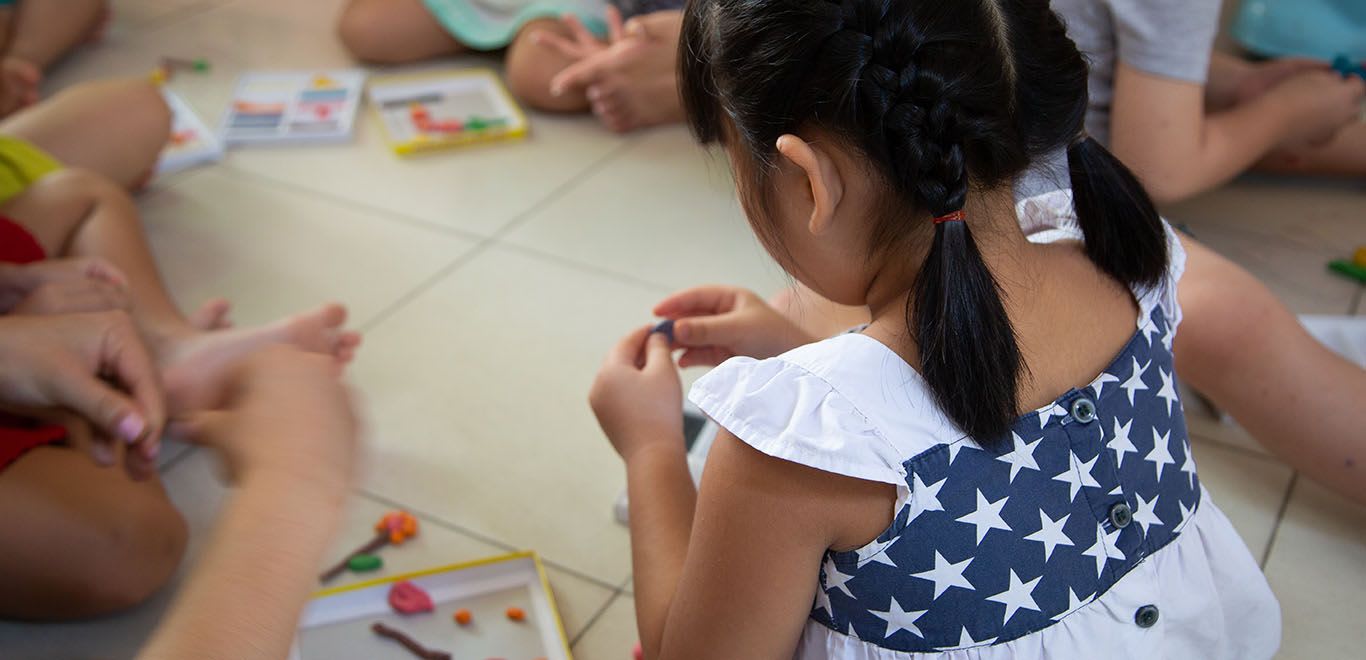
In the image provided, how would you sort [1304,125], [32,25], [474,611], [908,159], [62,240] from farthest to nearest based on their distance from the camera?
1. [32,25]
2. [1304,125]
3. [62,240]
4. [474,611]
5. [908,159]

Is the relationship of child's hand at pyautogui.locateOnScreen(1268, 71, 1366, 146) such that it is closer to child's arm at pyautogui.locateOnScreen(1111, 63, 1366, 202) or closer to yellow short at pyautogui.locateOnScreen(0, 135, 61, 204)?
child's arm at pyautogui.locateOnScreen(1111, 63, 1366, 202)

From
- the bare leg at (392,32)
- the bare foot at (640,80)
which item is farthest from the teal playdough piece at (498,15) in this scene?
the bare foot at (640,80)

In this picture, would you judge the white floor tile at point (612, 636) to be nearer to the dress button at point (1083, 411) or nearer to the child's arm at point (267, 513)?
the child's arm at point (267, 513)

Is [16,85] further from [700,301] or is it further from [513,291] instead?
[700,301]

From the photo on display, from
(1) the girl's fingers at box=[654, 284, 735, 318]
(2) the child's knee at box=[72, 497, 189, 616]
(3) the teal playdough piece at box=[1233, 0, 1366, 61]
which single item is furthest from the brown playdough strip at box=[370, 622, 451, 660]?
(3) the teal playdough piece at box=[1233, 0, 1366, 61]

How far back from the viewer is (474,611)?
0.93 metres

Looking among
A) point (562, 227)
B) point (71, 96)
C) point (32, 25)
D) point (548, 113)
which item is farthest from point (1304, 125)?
point (32, 25)

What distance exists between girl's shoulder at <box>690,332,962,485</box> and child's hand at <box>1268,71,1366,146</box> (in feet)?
3.43

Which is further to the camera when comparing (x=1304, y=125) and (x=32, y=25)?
(x=32, y=25)

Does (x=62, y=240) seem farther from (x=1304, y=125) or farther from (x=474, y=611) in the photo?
(x=1304, y=125)

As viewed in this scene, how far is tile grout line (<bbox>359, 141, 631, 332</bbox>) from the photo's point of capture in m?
1.32

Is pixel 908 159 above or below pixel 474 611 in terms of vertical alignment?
above

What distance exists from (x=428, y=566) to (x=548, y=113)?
37.9 inches

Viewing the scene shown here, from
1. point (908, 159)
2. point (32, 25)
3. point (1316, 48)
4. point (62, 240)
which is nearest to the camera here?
point (908, 159)
